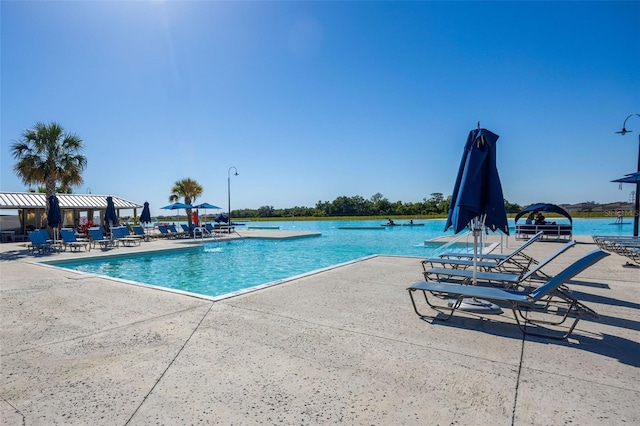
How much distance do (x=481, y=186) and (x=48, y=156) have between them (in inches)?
747

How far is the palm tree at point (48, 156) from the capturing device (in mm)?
14906

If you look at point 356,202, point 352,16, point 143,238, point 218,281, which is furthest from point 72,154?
point 356,202

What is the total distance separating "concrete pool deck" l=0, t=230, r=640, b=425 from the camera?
2.16 meters

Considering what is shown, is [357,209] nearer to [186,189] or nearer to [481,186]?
[186,189]

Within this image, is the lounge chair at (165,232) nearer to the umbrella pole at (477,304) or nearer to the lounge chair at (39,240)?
the lounge chair at (39,240)

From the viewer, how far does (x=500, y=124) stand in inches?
679

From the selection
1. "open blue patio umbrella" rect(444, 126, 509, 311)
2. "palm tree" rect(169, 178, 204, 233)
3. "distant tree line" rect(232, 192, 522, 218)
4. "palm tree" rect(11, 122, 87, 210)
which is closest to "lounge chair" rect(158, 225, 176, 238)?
"palm tree" rect(11, 122, 87, 210)

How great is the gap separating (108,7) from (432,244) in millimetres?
14771

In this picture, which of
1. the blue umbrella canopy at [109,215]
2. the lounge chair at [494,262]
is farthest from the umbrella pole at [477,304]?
the blue umbrella canopy at [109,215]

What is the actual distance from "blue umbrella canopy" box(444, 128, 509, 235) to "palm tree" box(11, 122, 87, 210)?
18573mm

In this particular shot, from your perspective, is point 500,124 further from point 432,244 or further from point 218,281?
point 218,281

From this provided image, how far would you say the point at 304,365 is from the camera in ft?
9.31

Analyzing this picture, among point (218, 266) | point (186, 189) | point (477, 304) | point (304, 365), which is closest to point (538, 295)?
point (477, 304)

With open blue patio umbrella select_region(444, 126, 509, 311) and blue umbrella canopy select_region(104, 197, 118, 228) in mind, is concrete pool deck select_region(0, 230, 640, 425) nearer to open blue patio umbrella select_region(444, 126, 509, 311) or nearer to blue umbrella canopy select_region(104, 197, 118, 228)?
open blue patio umbrella select_region(444, 126, 509, 311)
